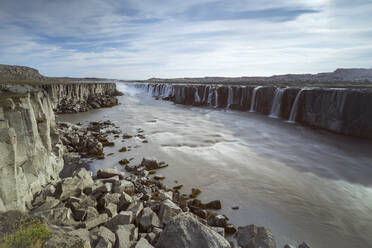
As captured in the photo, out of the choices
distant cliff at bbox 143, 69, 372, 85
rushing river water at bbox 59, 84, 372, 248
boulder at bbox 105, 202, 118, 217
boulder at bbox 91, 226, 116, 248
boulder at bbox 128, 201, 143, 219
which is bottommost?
rushing river water at bbox 59, 84, 372, 248

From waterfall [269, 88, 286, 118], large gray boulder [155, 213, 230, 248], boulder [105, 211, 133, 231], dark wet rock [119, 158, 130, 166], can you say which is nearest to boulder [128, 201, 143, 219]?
boulder [105, 211, 133, 231]

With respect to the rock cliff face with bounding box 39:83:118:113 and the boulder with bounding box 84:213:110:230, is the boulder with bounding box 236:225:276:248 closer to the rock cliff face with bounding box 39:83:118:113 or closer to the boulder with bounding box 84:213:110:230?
the boulder with bounding box 84:213:110:230

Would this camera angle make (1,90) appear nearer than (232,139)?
Yes

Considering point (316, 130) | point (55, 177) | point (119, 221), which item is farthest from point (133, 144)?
point (316, 130)

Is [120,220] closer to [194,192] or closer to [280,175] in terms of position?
[194,192]

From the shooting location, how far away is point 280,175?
9109 millimetres

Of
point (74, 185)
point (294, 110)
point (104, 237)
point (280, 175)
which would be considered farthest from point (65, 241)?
point (294, 110)

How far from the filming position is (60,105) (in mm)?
25062

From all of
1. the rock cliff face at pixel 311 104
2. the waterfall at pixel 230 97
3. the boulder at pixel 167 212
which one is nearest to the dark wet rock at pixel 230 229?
the boulder at pixel 167 212

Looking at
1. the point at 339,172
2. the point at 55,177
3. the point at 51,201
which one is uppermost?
the point at 51,201

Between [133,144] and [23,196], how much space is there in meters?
7.93

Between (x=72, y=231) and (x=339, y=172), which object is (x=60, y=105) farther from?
(x=339, y=172)

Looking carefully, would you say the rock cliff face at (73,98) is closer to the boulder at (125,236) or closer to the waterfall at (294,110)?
the boulder at (125,236)

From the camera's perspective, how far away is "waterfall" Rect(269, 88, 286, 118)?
23.5 metres
